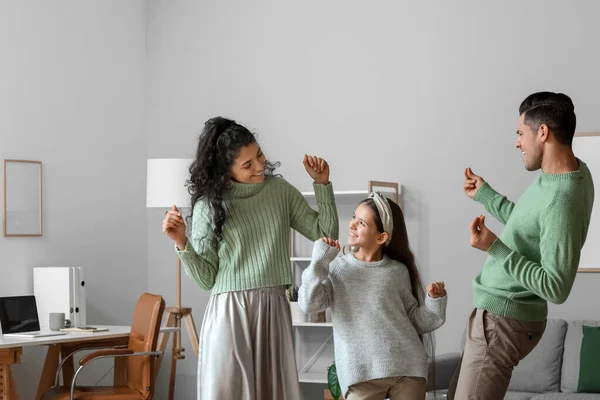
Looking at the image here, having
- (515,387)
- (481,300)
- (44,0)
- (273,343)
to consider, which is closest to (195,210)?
(273,343)

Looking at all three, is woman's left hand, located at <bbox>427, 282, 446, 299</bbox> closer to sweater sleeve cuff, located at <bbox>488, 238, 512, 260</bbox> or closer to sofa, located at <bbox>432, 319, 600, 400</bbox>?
sweater sleeve cuff, located at <bbox>488, 238, 512, 260</bbox>

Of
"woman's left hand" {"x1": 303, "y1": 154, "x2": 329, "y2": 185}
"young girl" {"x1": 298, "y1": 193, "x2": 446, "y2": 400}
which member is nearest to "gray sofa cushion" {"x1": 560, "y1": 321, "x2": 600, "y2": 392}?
"young girl" {"x1": 298, "y1": 193, "x2": 446, "y2": 400}

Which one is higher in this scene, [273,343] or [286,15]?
[286,15]

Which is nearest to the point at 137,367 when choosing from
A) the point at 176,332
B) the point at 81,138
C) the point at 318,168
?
the point at 176,332

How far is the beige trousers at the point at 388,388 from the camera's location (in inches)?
109

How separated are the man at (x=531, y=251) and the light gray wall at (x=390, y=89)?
7.91 feet

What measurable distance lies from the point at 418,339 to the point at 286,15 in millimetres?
3403

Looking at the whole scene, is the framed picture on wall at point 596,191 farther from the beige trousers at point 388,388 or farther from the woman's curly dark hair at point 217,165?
the woman's curly dark hair at point 217,165

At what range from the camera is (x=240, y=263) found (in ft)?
9.41

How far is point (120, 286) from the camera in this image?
594cm

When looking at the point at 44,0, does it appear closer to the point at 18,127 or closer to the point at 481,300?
the point at 18,127

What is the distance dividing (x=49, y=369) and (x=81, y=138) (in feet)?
5.05

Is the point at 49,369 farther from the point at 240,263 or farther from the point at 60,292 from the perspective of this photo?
the point at 240,263

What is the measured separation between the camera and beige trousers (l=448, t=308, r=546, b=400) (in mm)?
2539
